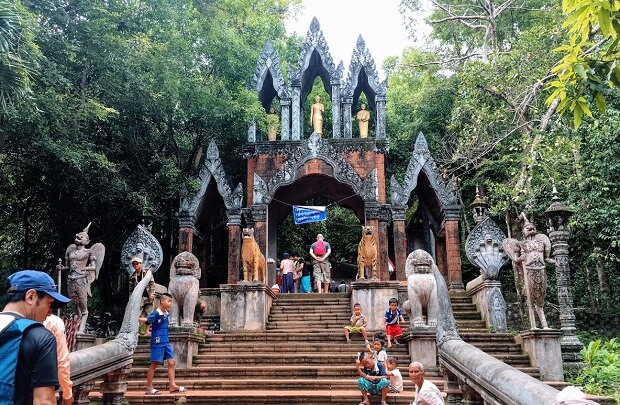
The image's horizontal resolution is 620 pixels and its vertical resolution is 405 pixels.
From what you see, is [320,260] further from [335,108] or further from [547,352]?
[547,352]

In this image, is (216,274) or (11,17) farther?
(216,274)

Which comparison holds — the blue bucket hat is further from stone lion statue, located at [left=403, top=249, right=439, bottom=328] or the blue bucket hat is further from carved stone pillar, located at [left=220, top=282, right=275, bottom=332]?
carved stone pillar, located at [left=220, top=282, right=275, bottom=332]

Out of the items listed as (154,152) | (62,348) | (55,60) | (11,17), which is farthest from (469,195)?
(62,348)

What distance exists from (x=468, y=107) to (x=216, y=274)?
10578 millimetres

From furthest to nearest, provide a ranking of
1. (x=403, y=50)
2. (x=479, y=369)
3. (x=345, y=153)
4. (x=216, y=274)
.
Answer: (x=403, y=50)
(x=216, y=274)
(x=345, y=153)
(x=479, y=369)

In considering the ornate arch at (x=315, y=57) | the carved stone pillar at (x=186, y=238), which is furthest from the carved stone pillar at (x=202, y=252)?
the ornate arch at (x=315, y=57)

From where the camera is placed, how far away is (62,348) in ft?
12.0

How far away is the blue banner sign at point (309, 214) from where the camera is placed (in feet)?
53.0

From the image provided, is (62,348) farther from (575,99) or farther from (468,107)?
(468,107)

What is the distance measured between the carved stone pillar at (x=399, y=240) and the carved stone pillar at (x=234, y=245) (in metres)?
4.72

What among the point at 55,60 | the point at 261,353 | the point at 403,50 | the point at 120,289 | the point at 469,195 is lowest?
the point at 261,353

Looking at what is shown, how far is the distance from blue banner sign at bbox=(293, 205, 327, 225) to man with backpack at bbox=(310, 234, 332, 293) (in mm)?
1005

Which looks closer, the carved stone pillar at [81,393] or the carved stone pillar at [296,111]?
the carved stone pillar at [81,393]

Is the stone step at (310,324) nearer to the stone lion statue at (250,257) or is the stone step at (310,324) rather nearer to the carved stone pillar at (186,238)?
the stone lion statue at (250,257)
